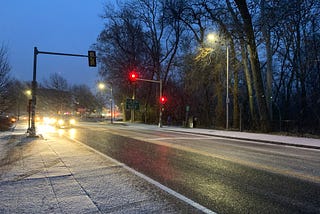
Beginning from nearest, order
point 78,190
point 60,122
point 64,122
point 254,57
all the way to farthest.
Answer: point 78,190
point 254,57
point 64,122
point 60,122

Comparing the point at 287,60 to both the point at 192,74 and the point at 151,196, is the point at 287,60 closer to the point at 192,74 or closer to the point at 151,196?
the point at 192,74

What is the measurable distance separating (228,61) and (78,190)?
2324 cm

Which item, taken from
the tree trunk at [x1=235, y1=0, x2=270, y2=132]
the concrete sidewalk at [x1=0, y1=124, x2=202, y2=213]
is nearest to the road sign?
the tree trunk at [x1=235, y1=0, x2=270, y2=132]

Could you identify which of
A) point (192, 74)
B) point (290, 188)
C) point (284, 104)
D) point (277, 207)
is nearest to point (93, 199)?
point (277, 207)

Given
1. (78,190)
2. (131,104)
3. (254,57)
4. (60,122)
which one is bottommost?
(78,190)

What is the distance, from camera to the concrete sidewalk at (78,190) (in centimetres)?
546

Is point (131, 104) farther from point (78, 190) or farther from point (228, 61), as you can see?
point (78, 190)

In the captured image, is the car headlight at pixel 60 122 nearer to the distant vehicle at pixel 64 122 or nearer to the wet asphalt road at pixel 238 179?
the distant vehicle at pixel 64 122

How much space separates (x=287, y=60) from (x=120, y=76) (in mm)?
24676

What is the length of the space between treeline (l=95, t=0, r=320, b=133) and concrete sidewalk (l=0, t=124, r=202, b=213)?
16.3m

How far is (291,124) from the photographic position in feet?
80.0

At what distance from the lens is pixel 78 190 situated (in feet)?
21.7

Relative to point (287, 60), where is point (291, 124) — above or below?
below

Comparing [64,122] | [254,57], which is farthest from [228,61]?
[64,122]
